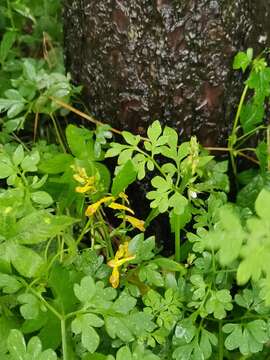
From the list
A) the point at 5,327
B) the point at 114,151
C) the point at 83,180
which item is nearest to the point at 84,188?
the point at 83,180

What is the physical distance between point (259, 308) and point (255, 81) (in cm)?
57

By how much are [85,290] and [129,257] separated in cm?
16

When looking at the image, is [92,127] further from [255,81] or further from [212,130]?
[255,81]

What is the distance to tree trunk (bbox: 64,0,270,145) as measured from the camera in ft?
5.79

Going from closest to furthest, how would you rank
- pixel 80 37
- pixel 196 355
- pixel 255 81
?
pixel 196 355 → pixel 255 81 → pixel 80 37

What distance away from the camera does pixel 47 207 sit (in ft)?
6.11

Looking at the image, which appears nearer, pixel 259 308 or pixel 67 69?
pixel 259 308

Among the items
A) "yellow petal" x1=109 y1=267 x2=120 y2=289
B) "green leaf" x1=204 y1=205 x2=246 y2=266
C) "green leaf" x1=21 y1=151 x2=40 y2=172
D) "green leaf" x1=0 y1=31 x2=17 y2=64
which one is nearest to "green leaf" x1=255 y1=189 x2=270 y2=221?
"green leaf" x1=204 y1=205 x2=246 y2=266

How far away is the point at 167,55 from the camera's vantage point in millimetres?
1805

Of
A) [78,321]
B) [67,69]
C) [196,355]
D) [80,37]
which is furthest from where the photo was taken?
[67,69]

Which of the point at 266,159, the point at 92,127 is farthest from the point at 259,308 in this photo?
the point at 92,127

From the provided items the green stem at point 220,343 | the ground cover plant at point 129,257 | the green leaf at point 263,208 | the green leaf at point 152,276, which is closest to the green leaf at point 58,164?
the ground cover plant at point 129,257

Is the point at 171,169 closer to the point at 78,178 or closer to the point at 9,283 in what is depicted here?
the point at 78,178

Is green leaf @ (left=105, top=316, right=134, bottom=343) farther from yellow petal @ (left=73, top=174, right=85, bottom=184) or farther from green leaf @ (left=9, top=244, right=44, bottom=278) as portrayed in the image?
yellow petal @ (left=73, top=174, right=85, bottom=184)
